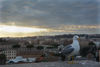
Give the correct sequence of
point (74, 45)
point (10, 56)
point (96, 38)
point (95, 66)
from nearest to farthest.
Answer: point (95, 66), point (74, 45), point (10, 56), point (96, 38)

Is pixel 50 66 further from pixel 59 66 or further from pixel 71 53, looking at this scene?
pixel 71 53

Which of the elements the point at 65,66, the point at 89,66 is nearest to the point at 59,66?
the point at 65,66

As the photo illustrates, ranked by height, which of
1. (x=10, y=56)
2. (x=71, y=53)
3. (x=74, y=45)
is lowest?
(x=10, y=56)

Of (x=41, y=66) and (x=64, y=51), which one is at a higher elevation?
(x=64, y=51)

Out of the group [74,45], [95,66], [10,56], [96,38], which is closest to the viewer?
[95,66]

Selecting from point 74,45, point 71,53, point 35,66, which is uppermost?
point 74,45

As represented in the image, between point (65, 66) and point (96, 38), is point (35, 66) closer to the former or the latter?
point (65, 66)

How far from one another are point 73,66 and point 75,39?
0.43m

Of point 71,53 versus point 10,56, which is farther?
point 10,56

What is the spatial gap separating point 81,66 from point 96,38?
99.3 ft

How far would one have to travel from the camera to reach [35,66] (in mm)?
1634

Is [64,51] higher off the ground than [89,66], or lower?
higher

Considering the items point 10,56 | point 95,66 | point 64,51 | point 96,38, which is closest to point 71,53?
point 64,51

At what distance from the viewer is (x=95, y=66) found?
154 cm
